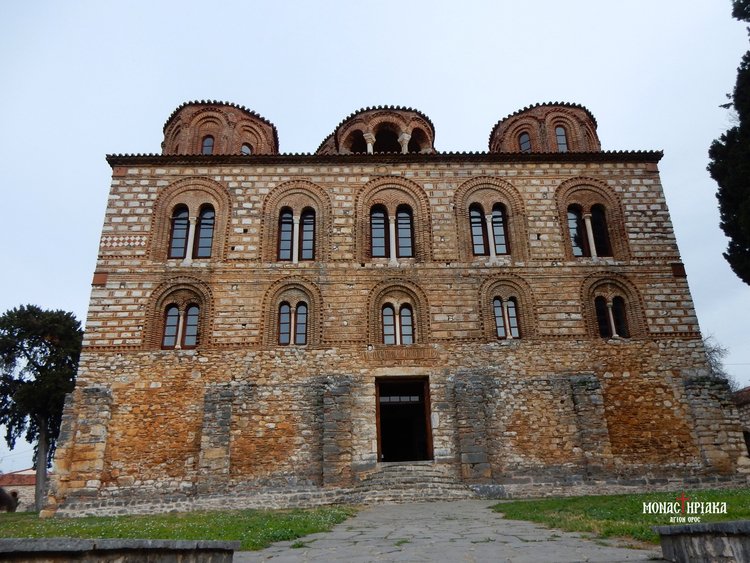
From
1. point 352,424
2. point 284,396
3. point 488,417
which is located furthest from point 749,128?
point 284,396

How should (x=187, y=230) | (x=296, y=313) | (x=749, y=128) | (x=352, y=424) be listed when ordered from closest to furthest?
(x=749, y=128) < (x=352, y=424) < (x=296, y=313) < (x=187, y=230)

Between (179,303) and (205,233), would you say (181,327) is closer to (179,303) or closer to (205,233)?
(179,303)

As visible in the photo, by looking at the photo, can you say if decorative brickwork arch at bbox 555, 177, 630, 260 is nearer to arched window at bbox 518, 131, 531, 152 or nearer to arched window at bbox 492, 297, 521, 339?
arched window at bbox 492, 297, 521, 339

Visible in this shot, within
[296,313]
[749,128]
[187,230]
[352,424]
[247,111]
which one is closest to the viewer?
[749,128]

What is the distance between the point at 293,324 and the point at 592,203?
10583 mm

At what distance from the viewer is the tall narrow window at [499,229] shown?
1722 centimetres

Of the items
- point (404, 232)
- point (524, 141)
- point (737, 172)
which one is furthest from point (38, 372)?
point (737, 172)

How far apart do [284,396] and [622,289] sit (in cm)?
1075

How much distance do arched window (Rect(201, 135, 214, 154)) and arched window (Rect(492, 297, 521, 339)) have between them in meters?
11.7

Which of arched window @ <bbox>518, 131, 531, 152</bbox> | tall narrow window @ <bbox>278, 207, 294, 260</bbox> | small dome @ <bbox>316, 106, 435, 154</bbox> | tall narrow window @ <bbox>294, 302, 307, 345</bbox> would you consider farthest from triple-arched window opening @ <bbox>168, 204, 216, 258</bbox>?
arched window @ <bbox>518, 131, 531, 152</bbox>

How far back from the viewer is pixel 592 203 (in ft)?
58.3

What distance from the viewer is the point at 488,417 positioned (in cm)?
1493

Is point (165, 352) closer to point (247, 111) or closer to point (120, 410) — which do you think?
point (120, 410)

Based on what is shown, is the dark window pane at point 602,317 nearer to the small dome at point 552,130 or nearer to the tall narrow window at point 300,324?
the small dome at point 552,130
